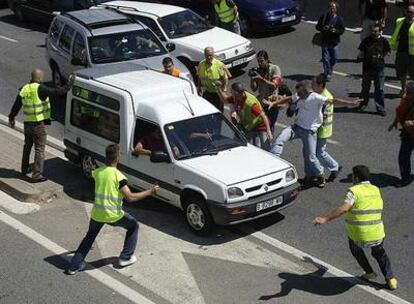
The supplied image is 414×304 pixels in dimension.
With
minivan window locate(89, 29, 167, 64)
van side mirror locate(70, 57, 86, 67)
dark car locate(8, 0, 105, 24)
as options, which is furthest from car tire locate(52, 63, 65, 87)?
dark car locate(8, 0, 105, 24)

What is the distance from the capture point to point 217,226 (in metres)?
9.88

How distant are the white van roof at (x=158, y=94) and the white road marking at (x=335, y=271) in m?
2.03

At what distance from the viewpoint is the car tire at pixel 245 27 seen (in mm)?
20734

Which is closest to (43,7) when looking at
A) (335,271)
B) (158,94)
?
(158,94)

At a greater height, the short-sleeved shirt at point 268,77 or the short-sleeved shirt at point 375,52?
the short-sleeved shirt at point 268,77

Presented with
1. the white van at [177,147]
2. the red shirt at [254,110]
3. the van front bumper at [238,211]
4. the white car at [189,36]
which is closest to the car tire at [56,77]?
the white car at [189,36]

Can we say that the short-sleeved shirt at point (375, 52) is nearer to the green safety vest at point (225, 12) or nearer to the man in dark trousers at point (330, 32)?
the man in dark trousers at point (330, 32)

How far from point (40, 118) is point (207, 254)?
367 centimetres

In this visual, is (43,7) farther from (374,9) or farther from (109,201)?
(109,201)

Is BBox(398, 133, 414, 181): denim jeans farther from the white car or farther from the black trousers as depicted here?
the white car

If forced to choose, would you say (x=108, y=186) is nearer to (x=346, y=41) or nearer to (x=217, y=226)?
(x=217, y=226)

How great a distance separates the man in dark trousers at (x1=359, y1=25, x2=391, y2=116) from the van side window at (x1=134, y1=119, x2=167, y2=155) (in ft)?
18.4

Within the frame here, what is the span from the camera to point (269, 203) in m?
9.55

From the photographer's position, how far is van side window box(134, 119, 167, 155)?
10185 millimetres
